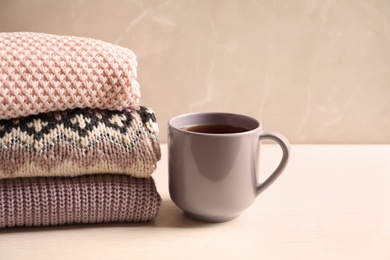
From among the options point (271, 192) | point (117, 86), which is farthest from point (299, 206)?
point (117, 86)

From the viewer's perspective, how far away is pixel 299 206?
22.5 inches

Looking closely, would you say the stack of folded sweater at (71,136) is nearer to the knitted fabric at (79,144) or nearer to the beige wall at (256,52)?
the knitted fabric at (79,144)

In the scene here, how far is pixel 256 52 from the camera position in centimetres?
72

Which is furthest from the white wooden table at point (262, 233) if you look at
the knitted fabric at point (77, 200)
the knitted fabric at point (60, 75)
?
the knitted fabric at point (60, 75)

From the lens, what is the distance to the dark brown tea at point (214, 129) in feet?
1.80

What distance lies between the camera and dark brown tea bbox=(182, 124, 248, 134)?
550 millimetres

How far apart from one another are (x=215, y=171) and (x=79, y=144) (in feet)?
0.44

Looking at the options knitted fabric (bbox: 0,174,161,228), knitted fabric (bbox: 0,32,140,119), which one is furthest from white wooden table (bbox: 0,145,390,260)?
knitted fabric (bbox: 0,32,140,119)

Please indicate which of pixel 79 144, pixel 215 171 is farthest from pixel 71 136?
pixel 215 171

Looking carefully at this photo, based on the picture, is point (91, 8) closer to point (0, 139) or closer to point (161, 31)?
point (161, 31)

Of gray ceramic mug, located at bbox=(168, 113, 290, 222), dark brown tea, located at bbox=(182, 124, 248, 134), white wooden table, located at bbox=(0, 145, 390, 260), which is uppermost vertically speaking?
dark brown tea, located at bbox=(182, 124, 248, 134)

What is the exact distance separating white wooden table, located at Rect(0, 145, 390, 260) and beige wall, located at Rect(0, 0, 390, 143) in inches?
5.9

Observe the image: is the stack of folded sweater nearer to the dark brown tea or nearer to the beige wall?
the dark brown tea

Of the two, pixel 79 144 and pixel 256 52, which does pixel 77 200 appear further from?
pixel 256 52
